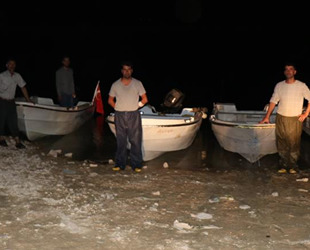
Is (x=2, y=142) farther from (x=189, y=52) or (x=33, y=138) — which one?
(x=189, y=52)

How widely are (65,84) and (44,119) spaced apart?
1.00 m

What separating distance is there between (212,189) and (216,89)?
20.0 m

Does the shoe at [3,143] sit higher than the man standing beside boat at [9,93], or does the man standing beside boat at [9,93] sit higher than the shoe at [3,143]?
the man standing beside boat at [9,93]

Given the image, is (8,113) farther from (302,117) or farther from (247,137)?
(302,117)

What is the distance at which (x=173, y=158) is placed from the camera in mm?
11672

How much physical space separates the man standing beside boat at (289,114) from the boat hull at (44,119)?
5.63 metres

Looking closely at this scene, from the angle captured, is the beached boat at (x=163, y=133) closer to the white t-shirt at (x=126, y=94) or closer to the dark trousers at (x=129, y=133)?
the dark trousers at (x=129, y=133)

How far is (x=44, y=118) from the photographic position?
42.8 feet

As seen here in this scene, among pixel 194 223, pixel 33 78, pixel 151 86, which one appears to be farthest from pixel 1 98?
pixel 33 78

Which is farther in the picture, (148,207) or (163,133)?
(163,133)

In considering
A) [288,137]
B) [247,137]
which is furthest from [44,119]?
[288,137]

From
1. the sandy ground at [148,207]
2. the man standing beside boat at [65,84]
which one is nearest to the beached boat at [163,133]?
the sandy ground at [148,207]

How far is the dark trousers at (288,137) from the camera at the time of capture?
31.1 ft

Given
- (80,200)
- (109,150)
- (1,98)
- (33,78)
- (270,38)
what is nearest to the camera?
(80,200)
